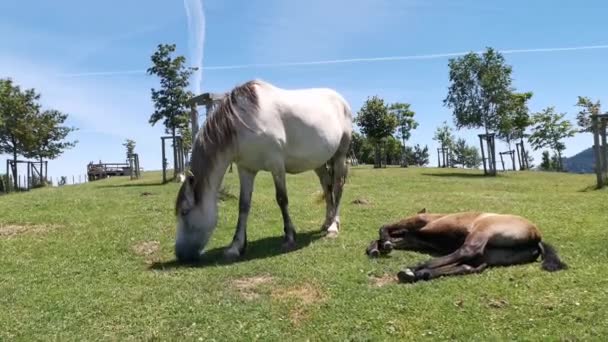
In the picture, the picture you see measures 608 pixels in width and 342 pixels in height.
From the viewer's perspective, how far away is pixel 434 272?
227 inches

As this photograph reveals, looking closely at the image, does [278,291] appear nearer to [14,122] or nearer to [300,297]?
[300,297]

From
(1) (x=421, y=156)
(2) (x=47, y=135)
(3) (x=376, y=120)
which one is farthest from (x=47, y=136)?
(1) (x=421, y=156)

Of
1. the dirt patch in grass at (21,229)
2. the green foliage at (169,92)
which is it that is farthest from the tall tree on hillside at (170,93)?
the dirt patch in grass at (21,229)

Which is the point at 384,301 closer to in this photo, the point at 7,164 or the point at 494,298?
the point at 494,298

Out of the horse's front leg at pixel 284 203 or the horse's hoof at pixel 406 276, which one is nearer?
the horse's hoof at pixel 406 276

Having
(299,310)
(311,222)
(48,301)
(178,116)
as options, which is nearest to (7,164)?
(178,116)

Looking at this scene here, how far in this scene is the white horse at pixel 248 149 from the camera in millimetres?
7035

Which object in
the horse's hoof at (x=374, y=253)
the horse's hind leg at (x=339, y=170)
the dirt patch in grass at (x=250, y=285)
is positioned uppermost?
the horse's hind leg at (x=339, y=170)

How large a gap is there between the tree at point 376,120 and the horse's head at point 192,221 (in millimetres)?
29202

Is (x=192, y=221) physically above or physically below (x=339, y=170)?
below

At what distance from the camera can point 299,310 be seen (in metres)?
5.11

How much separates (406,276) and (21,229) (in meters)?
7.13

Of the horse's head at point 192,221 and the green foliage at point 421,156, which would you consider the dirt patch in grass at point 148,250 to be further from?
the green foliage at point 421,156

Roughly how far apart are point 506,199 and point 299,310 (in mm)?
9342
